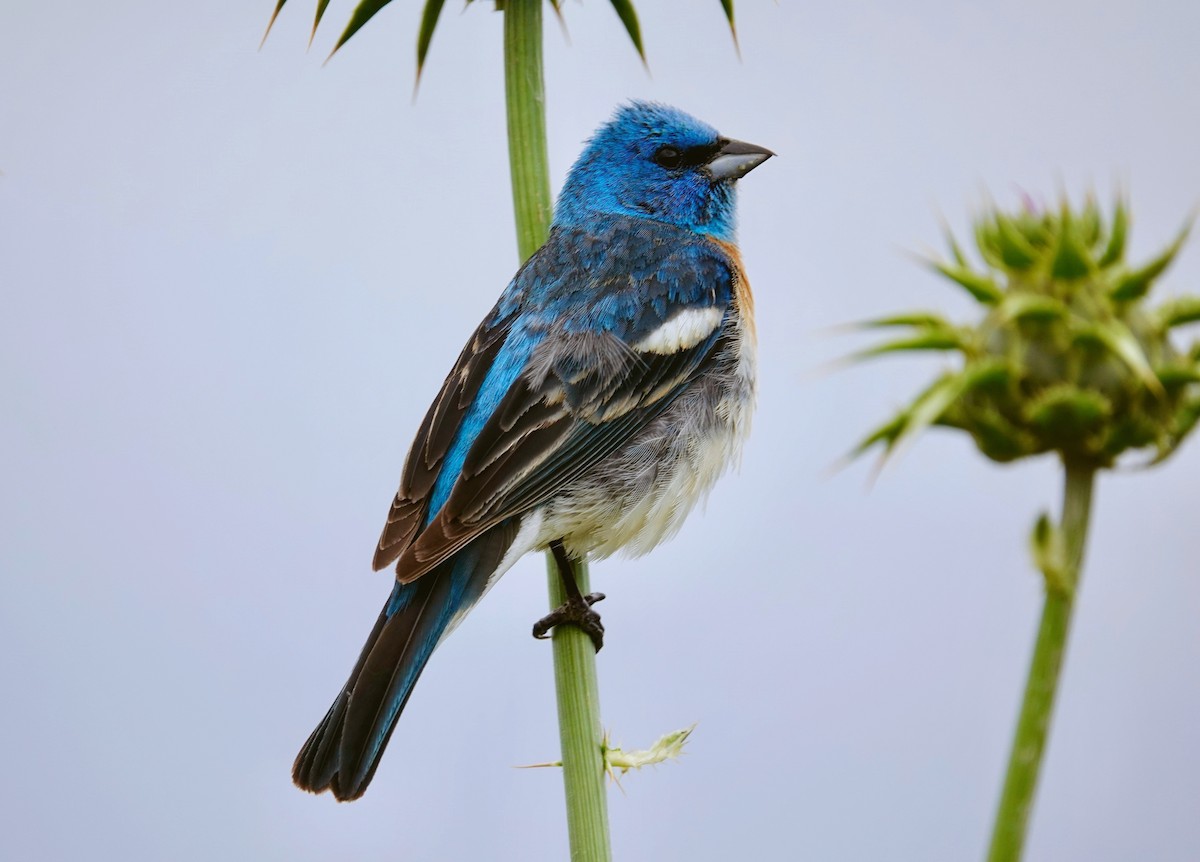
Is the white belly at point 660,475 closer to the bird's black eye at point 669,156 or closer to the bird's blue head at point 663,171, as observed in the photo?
the bird's blue head at point 663,171

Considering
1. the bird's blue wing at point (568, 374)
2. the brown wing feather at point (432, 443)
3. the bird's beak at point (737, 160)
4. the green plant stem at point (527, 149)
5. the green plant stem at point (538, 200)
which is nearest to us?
the green plant stem at point (538, 200)

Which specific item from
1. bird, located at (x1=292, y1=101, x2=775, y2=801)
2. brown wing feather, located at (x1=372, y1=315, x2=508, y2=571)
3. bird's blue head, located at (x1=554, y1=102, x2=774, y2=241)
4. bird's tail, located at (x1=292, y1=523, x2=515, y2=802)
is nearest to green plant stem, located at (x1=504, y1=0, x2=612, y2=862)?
bird, located at (x1=292, y1=101, x2=775, y2=801)

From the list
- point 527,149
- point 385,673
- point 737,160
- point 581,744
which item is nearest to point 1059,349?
point 581,744

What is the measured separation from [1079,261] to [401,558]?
2950 mm

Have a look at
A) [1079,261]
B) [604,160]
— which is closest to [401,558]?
[604,160]

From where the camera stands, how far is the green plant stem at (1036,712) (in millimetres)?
1904

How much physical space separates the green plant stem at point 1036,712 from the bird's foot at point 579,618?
7.60 ft

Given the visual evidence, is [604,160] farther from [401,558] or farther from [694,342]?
[401,558]

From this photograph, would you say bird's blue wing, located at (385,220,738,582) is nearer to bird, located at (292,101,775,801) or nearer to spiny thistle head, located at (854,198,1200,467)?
bird, located at (292,101,775,801)

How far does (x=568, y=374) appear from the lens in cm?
529

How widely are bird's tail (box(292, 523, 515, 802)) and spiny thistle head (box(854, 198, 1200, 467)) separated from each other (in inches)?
110

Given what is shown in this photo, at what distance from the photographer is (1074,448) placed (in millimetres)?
2162

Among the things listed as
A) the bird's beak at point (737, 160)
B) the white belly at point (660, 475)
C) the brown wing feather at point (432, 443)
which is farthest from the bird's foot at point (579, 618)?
the bird's beak at point (737, 160)

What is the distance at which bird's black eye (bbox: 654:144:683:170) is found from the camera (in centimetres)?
660
